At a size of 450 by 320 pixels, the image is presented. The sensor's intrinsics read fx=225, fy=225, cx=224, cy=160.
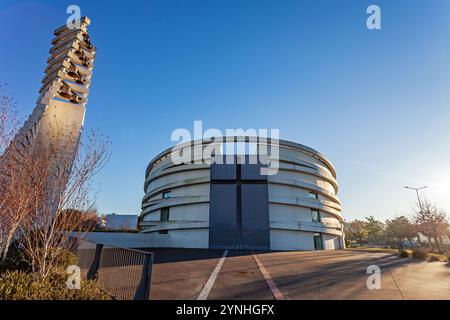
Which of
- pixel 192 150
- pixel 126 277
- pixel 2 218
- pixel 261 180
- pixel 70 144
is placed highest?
pixel 192 150

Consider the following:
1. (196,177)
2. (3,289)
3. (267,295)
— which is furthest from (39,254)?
(196,177)

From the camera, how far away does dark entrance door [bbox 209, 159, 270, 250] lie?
2445 cm

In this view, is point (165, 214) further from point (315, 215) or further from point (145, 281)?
point (145, 281)

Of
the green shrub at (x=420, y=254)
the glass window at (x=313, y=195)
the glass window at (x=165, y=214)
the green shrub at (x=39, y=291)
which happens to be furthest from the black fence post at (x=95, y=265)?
the glass window at (x=313, y=195)

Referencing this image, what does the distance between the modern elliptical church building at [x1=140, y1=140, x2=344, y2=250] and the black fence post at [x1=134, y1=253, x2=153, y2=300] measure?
1992 centimetres

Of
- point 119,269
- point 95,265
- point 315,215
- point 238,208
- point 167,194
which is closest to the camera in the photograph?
point 119,269

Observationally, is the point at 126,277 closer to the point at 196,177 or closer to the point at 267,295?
the point at 267,295

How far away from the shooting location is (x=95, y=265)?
331 inches

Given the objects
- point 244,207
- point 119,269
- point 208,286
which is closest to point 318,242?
point 244,207

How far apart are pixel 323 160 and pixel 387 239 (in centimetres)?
5548

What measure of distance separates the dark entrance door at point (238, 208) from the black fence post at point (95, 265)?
56.3ft

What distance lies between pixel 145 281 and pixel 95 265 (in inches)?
172

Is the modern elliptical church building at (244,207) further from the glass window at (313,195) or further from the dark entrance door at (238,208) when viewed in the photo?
the glass window at (313,195)

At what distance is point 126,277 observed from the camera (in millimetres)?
6305
